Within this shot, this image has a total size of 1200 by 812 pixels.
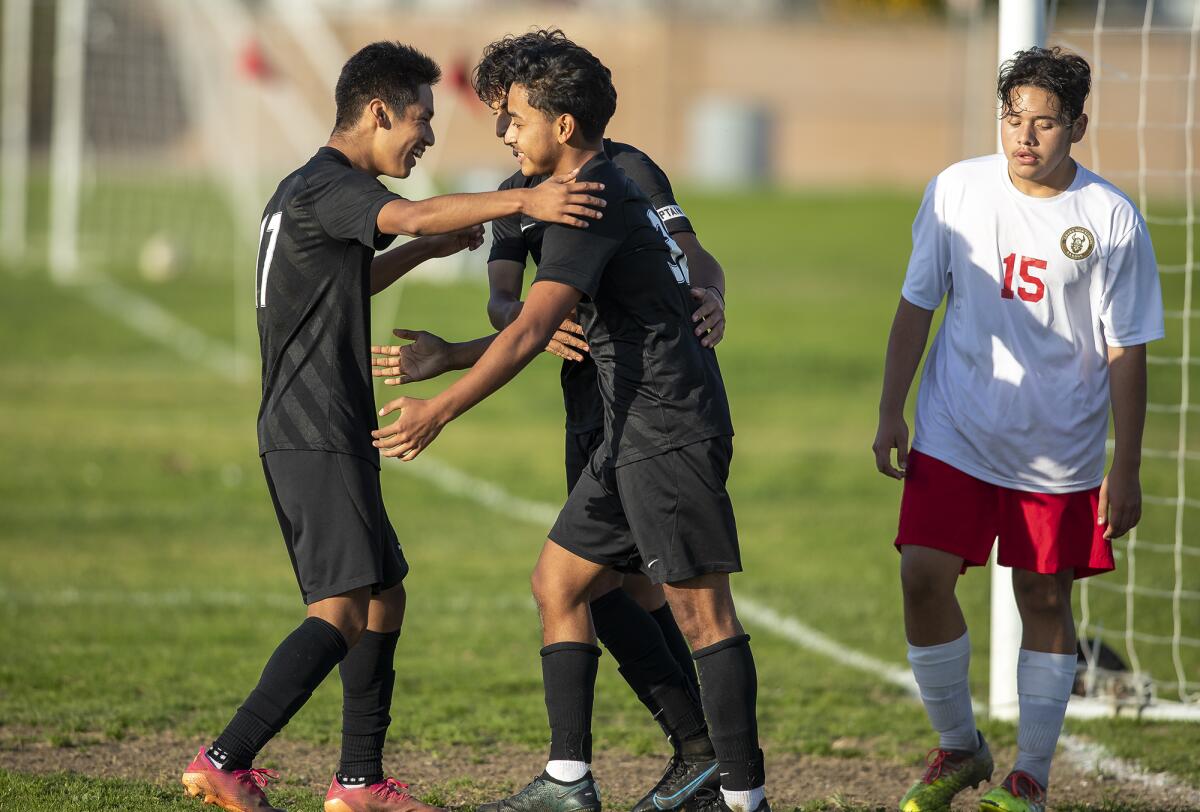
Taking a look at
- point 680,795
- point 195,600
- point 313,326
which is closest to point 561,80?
point 313,326

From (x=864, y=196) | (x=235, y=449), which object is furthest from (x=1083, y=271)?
(x=864, y=196)

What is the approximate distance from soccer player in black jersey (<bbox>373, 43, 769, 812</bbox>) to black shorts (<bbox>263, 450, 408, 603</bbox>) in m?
0.20

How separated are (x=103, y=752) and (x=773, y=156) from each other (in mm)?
44616

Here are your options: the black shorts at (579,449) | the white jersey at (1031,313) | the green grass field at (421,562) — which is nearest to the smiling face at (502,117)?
the black shorts at (579,449)

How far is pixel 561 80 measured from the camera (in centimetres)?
400

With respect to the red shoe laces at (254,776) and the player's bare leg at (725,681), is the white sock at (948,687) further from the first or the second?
the red shoe laces at (254,776)

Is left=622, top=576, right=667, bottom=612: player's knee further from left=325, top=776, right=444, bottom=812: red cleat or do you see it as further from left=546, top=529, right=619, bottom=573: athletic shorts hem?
left=325, top=776, right=444, bottom=812: red cleat

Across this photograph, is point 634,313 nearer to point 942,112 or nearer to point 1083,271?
point 1083,271

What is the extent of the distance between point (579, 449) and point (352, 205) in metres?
1.03

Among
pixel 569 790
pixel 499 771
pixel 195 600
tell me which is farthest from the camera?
pixel 195 600

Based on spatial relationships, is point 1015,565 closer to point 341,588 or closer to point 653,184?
→ point 653,184

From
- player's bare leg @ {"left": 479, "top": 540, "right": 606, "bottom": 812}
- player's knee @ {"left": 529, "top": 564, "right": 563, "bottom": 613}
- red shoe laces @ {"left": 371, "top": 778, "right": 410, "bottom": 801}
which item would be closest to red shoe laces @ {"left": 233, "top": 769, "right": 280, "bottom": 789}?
red shoe laces @ {"left": 371, "top": 778, "right": 410, "bottom": 801}

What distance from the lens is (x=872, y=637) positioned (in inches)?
283

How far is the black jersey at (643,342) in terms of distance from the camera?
407 cm
